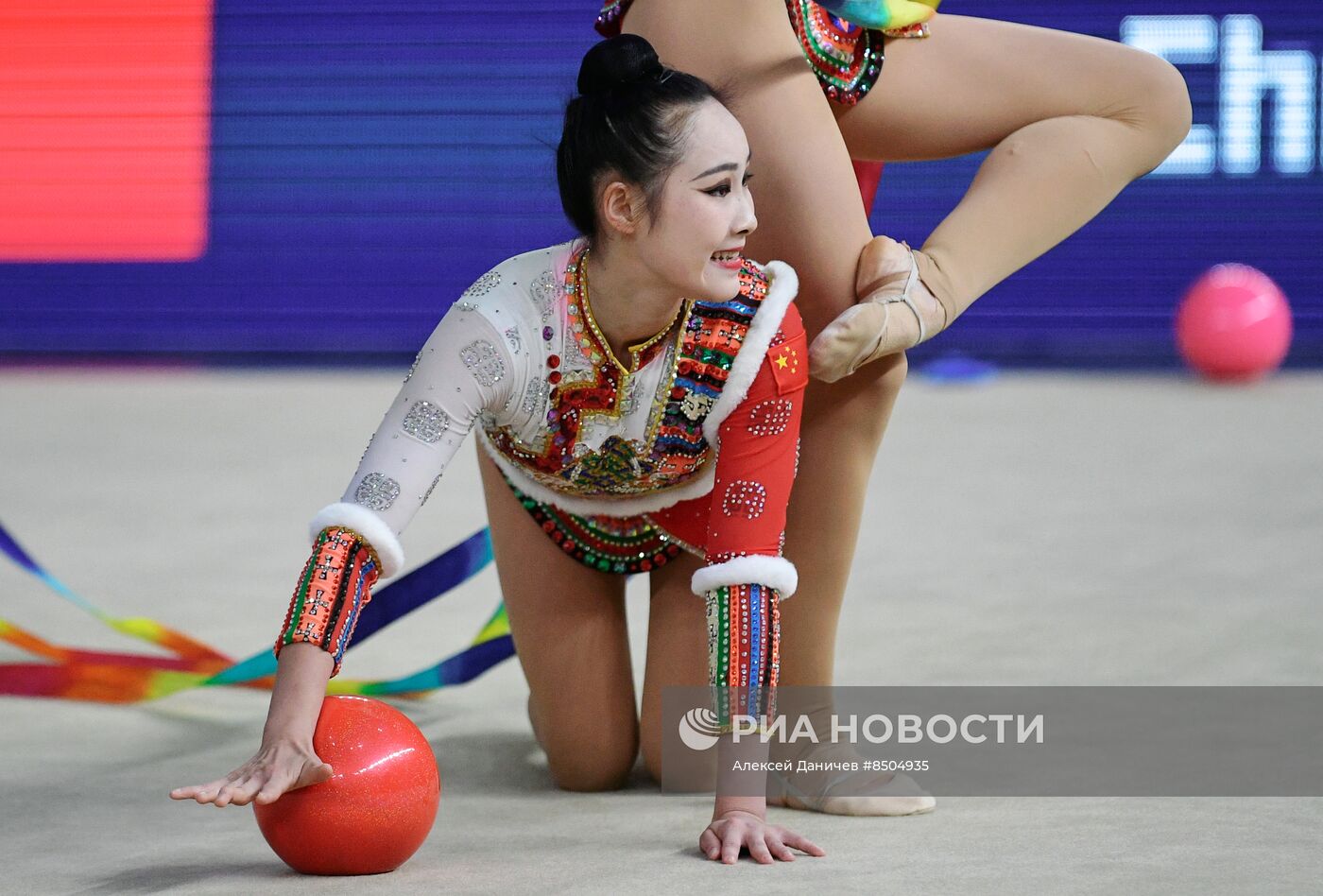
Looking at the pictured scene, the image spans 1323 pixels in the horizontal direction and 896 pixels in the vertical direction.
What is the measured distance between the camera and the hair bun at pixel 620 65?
1.83 m

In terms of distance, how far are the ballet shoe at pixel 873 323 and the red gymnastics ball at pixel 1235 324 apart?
15.3ft

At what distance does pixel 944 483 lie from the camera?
14.8 feet

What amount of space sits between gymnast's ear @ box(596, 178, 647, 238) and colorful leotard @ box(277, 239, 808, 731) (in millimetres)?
89

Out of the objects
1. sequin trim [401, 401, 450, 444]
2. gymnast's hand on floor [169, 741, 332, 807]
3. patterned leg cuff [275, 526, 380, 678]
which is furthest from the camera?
sequin trim [401, 401, 450, 444]

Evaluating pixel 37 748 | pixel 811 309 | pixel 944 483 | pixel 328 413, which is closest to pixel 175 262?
pixel 328 413

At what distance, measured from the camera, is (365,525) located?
1.73 metres

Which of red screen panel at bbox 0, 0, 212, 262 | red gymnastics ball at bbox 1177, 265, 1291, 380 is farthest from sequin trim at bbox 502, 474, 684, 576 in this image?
red screen panel at bbox 0, 0, 212, 262

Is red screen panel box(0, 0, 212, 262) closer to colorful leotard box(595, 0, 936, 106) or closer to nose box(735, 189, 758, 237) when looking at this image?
colorful leotard box(595, 0, 936, 106)

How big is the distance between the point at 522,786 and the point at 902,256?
88cm

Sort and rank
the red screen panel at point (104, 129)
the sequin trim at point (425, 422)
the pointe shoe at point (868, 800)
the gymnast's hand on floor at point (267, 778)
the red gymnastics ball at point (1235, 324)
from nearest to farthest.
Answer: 1. the gymnast's hand on floor at point (267, 778)
2. the sequin trim at point (425, 422)
3. the pointe shoe at point (868, 800)
4. the red gymnastics ball at point (1235, 324)
5. the red screen panel at point (104, 129)

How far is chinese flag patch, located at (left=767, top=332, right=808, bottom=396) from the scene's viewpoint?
1911 mm

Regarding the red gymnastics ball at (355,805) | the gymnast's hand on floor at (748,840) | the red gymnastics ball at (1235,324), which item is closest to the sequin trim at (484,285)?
the red gymnastics ball at (355,805)

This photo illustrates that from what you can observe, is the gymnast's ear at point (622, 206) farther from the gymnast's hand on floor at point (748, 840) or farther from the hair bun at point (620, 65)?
the gymnast's hand on floor at point (748, 840)

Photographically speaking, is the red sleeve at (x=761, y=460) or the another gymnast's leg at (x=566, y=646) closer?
the red sleeve at (x=761, y=460)
